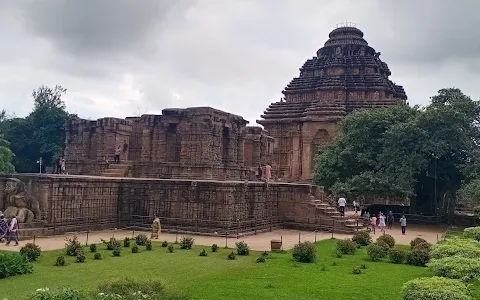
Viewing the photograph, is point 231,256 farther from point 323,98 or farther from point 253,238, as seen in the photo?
point 323,98

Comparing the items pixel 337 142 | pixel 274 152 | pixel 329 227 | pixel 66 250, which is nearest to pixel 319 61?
pixel 274 152

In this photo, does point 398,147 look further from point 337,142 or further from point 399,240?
point 399,240

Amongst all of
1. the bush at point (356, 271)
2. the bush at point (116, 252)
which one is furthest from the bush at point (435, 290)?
the bush at point (116, 252)

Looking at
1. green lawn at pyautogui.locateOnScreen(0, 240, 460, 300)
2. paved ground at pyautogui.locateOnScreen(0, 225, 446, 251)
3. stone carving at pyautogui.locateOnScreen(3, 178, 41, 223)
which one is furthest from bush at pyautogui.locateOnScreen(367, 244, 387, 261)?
stone carving at pyautogui.locateOnScreen(3, 178, 41, 223)

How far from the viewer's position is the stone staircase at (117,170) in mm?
26203

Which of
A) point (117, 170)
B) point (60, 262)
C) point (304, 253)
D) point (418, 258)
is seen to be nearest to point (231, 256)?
point (304, 253)

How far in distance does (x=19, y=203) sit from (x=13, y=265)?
7.65m

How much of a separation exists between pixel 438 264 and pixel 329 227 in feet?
37.7

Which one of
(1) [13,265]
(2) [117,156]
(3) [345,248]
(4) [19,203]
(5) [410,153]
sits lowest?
(3) [345,248]

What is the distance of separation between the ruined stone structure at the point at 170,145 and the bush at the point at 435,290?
1697 centimetres

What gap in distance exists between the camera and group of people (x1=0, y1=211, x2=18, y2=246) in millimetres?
15898

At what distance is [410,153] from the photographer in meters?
27.4

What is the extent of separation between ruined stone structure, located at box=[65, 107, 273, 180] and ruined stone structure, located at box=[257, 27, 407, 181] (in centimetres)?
998

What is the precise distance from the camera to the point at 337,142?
101 ft
